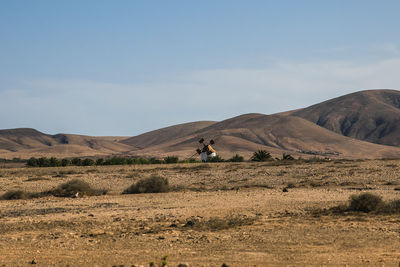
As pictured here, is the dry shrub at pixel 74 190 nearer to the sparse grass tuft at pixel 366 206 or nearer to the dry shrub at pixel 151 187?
the dry shrub at pixel 151 187

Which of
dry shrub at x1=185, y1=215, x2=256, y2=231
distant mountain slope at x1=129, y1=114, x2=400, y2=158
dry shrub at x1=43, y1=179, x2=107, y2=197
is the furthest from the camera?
distant mountain slope at x1=129, y1=114, x2=400, y2=158

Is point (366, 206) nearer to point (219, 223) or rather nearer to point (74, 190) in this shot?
point (219, 223)

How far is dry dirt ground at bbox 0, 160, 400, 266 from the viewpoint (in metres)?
9.67

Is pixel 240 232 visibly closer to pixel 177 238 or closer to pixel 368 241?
pixel 177 238

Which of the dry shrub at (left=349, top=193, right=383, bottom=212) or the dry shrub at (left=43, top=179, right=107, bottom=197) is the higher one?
the dry shrub at (left=43, top=179, right=107, bottom=197)

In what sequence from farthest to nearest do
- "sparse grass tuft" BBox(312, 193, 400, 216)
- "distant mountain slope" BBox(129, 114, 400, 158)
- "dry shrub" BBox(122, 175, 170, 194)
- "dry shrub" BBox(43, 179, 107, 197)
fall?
1. "distant mountain slope" BBox(129, 114, 400, 158)
2. "dry shrub" BBox(122, 175, 170, 194)
3. "dry shrub" BBox(43, 179, 107, 197)
4. "sparse grass tuft" BBox(312, 193, 400, 216)

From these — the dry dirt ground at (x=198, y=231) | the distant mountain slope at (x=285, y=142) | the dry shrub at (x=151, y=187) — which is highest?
the distant mountain slope at (x=285, y=142)

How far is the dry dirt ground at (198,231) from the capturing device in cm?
967

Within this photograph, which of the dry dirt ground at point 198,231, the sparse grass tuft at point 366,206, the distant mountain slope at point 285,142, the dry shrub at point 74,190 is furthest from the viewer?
the distant mountain slope at point 285,142

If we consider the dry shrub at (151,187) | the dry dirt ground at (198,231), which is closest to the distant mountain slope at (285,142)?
the dry shrub at (151,187)

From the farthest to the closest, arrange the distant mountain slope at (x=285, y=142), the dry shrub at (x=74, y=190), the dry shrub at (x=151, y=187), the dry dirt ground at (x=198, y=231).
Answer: the distant mountain slope at (x=285, y=142) → the dry shrub at (x=151, y=187) → the dry shrub at (x=74, y=190) → the dry dirt ground at (x=198, y=231)

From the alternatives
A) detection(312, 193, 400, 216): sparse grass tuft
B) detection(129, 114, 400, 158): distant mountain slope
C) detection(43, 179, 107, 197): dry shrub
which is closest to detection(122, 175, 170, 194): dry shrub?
detection(43, 179, 107, 197): dry shrub

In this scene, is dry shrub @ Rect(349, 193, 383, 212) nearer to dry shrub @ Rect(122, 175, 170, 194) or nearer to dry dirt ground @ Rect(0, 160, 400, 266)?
dry dirt ground @ Rect(0, 160, 400, 266)

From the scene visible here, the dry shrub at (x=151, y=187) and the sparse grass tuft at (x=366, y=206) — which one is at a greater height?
the dry shrub at (x=151, y=187)
